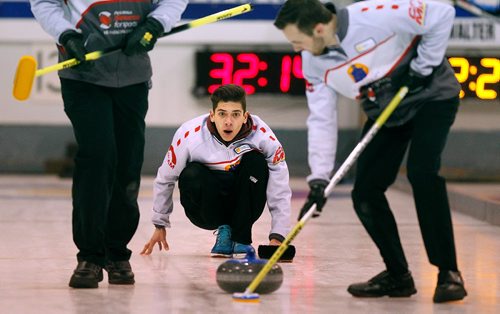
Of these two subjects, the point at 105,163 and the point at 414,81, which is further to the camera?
the point at 105,163

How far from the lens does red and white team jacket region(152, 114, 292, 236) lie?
529 cm

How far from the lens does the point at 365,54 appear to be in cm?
415

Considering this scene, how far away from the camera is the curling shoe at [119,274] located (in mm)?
4609

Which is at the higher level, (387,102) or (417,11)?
(417,11)

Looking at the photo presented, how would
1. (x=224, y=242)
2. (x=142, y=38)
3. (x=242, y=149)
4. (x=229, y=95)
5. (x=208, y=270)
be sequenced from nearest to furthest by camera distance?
(x=142, y=38), (x=208, y=270), (x=229, y=95), (x=242, y=149), (x=224, y=242)

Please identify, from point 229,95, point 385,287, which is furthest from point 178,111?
point 385,287

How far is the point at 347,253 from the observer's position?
18.9 feet

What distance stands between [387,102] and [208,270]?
→ 1.28 metres

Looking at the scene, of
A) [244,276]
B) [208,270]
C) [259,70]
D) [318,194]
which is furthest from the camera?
[259,70]

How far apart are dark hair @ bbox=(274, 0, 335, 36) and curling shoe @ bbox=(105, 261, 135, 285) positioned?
4.22ft

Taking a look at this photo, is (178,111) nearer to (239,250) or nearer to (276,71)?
(276,71)

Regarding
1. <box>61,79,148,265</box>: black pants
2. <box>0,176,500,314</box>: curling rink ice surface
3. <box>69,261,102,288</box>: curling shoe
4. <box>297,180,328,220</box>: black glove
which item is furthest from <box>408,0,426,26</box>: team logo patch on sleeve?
<box>69,261,102,288</box>: curling shoe

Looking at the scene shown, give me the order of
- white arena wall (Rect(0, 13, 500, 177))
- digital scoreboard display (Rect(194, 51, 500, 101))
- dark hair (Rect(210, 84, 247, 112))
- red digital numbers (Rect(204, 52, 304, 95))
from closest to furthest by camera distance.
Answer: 1. dark hair (Rect(210, 84, 247, 112))
2. digital scoreboard display (Rect(194, 51, 500, 101))
3. red digital numbers (Rect(204, 52, 304, 95))
4. white arena wall (Rect(0, 13, 500, 177))

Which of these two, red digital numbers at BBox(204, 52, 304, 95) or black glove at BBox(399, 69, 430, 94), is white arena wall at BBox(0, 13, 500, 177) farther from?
black glove at BBox(399, 69, 430, 94)
